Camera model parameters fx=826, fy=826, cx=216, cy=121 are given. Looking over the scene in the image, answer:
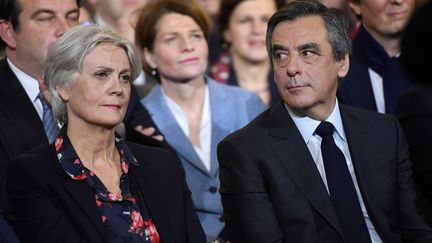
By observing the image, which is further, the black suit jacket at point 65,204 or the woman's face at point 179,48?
the woman's face at point 179,48

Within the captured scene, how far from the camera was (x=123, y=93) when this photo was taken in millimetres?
3129

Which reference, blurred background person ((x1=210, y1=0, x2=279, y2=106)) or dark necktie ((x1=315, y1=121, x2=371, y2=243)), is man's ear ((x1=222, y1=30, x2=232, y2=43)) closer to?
blurred background person ((x1=210, y1=0, x2=279, y2=106))

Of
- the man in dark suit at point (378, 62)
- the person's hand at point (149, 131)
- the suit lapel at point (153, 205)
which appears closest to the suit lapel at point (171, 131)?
the person's hand at point (149, 131)

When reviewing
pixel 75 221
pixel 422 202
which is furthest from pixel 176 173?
pixel 422 202

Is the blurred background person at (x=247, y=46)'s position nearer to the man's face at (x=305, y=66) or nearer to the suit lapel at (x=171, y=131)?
the suit lapel at (x=171, y=131)

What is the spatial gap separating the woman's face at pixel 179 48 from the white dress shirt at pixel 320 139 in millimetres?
1396

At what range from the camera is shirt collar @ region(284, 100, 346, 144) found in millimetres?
3213

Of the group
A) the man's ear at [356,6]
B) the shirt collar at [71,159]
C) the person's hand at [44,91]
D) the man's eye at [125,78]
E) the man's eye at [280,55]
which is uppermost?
the man's ear at [356,6]

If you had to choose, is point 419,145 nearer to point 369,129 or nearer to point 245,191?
point 369,129

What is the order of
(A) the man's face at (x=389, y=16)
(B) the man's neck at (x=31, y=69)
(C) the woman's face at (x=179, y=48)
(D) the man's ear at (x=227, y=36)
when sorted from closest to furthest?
(B) the man's neck at (x=31, y=69)
(A) the man's face at (x=389, y=16)
(C) the woman's face at (x=179, y=48)
(D) the man's ear at (x=227, y=36)

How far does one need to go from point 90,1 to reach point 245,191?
120 inches

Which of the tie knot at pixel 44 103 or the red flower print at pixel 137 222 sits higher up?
the tie knot at pixel 44 103

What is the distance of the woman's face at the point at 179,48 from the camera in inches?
180

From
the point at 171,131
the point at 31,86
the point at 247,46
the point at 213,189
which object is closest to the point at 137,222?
the point at 31,86
